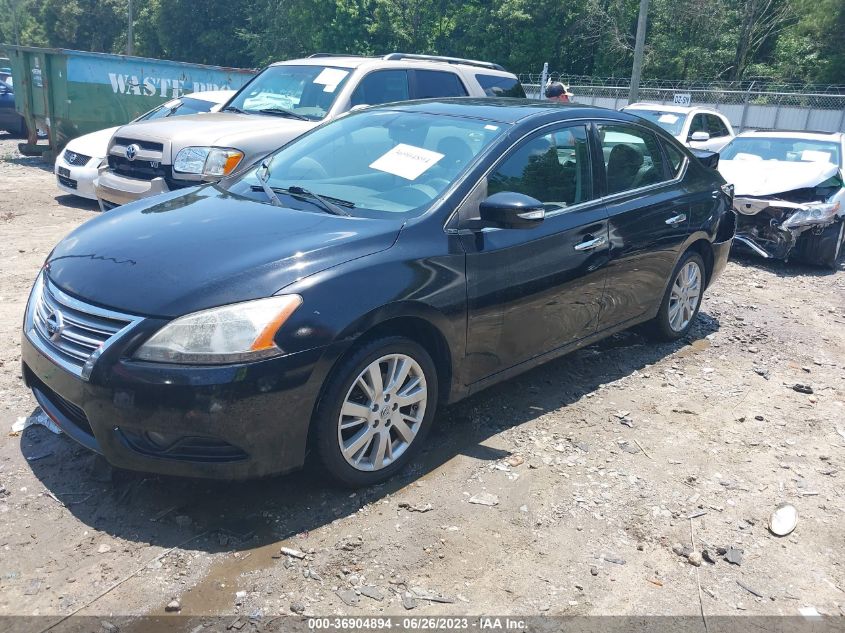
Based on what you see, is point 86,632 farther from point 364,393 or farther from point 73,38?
point 73,38

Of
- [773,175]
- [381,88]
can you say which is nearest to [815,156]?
[773,175]

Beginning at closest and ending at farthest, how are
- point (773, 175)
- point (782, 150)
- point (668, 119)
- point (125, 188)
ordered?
1. point (125, 188)
2. point (773, 175)
3. point (782, 150)
4. point (668, 119)

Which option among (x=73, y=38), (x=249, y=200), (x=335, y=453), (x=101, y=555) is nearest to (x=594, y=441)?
(x=335, y=453)

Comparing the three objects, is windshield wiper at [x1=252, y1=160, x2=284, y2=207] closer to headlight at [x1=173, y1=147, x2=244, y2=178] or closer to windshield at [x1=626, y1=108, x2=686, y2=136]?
headlight at [x1=173, y1=147, x2=244, y2=178]

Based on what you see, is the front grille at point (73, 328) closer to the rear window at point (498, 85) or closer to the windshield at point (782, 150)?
the rear window at point (498, 85)

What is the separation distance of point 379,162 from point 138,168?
380 centimetres

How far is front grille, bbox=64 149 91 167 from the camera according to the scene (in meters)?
9.83

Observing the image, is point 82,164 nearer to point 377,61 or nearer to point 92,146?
point 92,146

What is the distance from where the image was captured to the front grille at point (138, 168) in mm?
6902

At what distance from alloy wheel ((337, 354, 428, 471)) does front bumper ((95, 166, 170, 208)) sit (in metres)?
4.12

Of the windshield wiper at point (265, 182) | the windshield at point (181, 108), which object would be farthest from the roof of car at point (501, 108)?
the windshield at point (181, 108)

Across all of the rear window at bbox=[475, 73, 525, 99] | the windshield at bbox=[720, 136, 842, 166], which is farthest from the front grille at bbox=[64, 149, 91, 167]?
the windshield at bbox=[720, 136, 842, 166]

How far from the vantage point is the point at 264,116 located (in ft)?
25.0

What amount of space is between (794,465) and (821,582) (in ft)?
3.58
